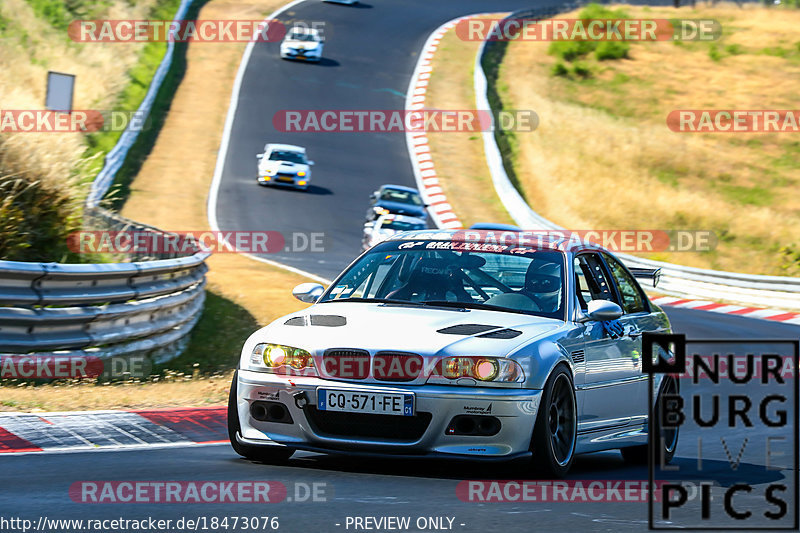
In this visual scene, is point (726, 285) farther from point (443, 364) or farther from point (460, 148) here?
point (443, 364)

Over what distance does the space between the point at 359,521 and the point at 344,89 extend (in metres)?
41.4

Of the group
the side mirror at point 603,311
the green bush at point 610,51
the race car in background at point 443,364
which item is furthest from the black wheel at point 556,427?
the green bush at point 610,51

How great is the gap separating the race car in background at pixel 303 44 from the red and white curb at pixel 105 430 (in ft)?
131

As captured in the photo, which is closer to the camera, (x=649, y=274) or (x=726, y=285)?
(x=649, y=274)

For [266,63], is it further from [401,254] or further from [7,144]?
[401,254]

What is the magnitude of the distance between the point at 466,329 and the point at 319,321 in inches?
33.0

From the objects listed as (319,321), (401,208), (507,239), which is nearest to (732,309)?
(401,208)

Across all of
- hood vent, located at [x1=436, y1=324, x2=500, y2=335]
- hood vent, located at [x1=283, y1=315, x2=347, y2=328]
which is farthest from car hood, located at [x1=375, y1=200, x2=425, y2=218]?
hood vent, located at [x1=436, y1=324, x2=500, y2=335]

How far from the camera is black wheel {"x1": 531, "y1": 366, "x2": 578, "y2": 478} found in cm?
624

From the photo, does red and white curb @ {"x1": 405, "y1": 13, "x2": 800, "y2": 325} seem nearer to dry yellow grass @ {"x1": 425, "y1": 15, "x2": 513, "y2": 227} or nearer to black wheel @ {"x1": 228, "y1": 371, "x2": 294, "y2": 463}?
dry yellow grass @ {"x1": 425, "y1": 15, "x2": 513, "y2": 227}

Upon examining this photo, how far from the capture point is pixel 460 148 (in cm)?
4138

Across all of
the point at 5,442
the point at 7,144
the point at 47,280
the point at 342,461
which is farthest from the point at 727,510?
the point at 7,144

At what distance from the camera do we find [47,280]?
34.3ft

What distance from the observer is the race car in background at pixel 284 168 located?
1369 inches
